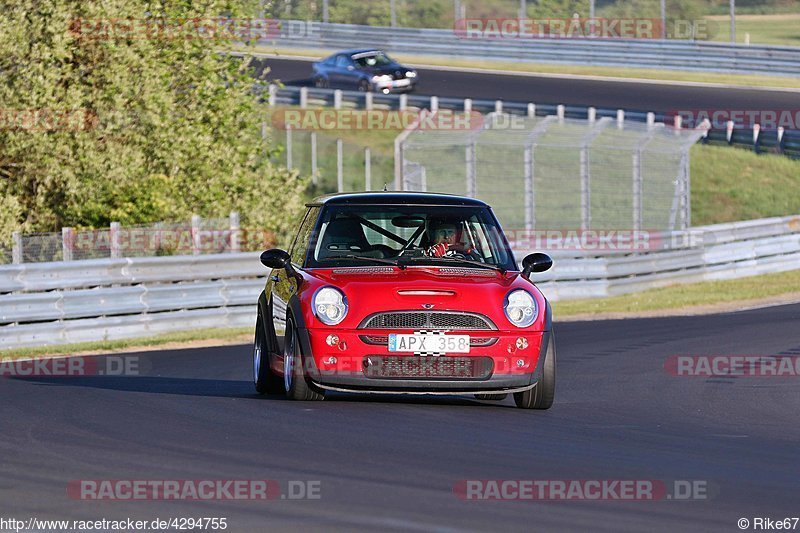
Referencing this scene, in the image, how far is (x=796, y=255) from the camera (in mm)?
29047

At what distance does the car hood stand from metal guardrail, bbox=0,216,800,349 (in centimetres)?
798

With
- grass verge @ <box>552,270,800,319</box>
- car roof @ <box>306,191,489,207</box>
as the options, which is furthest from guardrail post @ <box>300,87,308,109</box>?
car roof @ <box>306,191,489,207</box>

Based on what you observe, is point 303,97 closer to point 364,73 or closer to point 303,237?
point 364,73

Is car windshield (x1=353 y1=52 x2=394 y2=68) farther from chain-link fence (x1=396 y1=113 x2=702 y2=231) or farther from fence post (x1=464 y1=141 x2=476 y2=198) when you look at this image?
fence post (x1=464 y1=141 x2=476 y2=198)

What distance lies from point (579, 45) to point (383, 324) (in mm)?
42458

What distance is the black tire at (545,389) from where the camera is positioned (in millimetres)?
10289

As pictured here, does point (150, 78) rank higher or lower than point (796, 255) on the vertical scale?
higher

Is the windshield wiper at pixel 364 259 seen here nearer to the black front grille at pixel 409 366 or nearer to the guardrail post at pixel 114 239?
the black front grille at pixel 409 366

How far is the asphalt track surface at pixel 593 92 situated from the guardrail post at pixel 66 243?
2559cm

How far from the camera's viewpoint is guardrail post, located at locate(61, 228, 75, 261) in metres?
18.9

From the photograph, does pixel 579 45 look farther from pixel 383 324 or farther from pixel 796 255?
Result: pixel 383 324

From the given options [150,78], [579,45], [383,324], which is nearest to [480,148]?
[579,45]

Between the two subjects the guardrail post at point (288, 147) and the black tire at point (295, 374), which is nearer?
the black tire at point (295, 374)

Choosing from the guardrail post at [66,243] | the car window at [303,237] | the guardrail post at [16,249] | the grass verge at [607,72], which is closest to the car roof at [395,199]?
the car window at [303,237]
